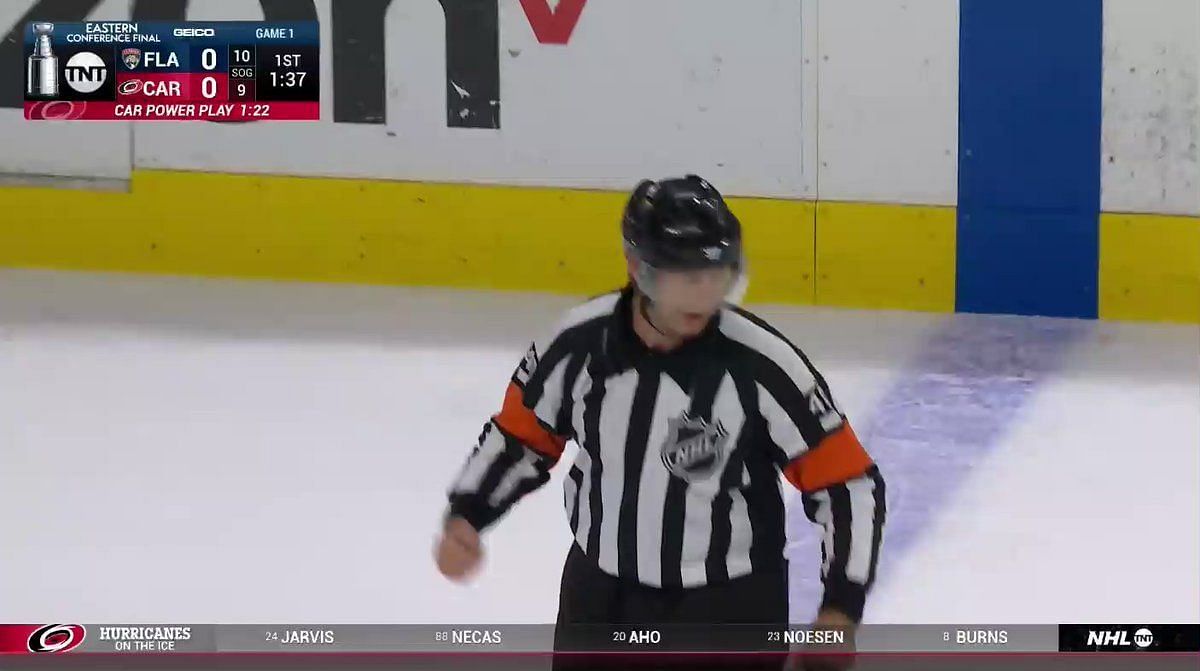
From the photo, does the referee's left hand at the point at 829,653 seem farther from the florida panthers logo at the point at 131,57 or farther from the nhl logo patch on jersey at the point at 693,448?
the florida panthers logo at the point at 131,57

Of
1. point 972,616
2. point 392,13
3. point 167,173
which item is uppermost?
point 392,13

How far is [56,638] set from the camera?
333 cm

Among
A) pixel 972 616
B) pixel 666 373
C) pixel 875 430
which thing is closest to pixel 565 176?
pixel 875 430

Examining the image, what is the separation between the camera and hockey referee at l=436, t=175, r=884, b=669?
8.19 ft

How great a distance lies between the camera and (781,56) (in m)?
6.16

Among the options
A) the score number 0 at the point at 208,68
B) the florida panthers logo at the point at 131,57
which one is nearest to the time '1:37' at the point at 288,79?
the score number 0 at the point at 208,68

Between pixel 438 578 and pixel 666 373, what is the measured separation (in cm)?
152

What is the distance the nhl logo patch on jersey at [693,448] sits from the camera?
2.55 metres

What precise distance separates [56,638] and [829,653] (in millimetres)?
1382

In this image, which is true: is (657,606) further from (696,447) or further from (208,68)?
(208,68)

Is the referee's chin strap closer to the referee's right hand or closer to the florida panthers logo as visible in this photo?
the referee's right hand

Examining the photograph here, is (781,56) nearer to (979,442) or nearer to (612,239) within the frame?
(612,239)

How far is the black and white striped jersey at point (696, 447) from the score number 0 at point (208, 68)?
149 inches

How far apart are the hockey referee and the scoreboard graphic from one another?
148 inches
